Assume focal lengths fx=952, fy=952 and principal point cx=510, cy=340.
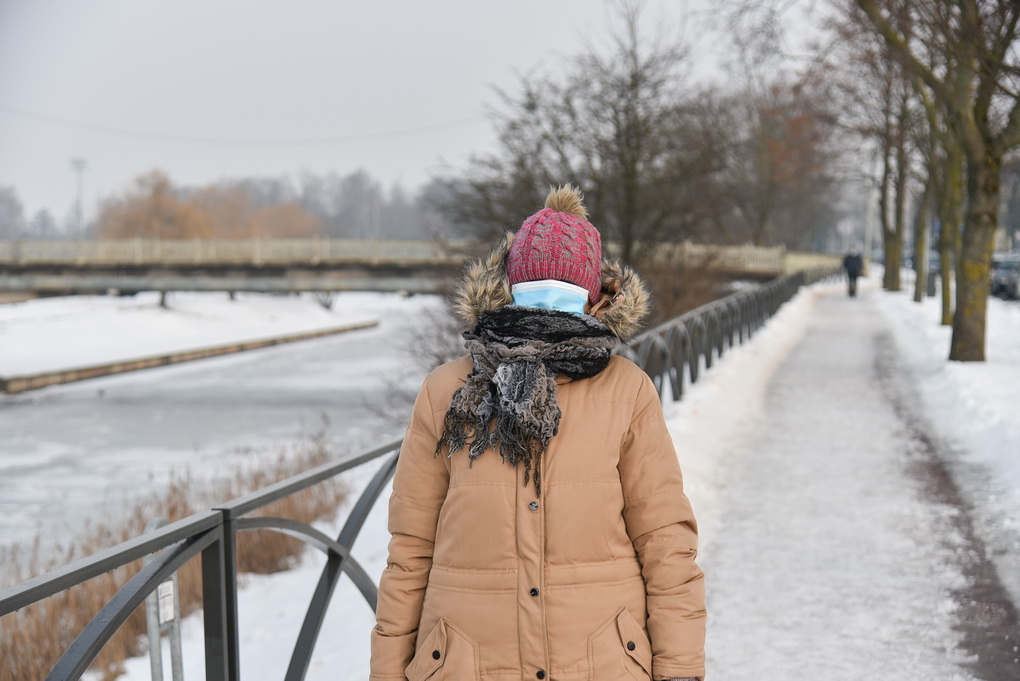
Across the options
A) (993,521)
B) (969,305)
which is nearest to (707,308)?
(969,305)

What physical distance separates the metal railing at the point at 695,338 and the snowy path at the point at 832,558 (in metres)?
1.05

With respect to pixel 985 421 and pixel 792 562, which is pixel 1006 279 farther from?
pixel 792 562

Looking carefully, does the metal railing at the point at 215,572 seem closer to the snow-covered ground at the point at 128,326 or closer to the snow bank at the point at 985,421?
the snow bank at the point at 985,421

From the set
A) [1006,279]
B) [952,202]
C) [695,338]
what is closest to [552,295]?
[695,338]

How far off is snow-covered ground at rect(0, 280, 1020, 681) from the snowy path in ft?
0.04

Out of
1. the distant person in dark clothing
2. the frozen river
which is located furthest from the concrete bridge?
the distant person in dark clothing

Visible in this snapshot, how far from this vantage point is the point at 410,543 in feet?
6.98

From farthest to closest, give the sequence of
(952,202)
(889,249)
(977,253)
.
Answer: (889,249) → (952,202) → (977,253)

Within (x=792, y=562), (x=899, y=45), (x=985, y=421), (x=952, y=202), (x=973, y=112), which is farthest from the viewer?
(x=952, y=202)

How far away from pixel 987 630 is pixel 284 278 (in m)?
29.7

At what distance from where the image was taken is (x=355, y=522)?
347 centimetres

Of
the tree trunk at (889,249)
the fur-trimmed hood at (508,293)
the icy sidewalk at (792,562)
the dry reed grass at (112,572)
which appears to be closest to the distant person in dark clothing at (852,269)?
the tree trunk at (889,249)

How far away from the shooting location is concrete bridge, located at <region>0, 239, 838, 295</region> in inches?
1209

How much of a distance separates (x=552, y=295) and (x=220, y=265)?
31.6 m
